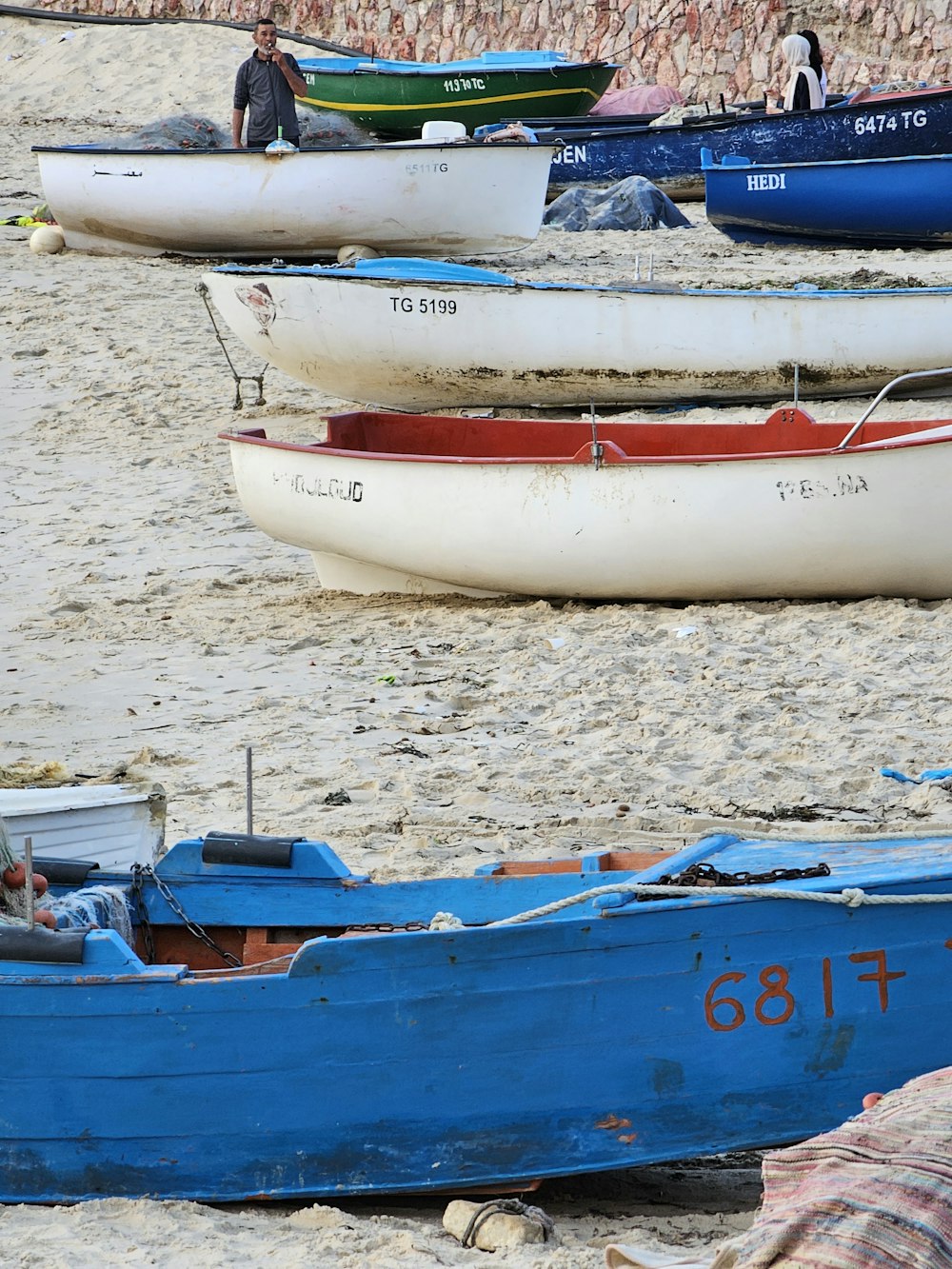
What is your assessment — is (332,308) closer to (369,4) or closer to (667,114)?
(667,114)

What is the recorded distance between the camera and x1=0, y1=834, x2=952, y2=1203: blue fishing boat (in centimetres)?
308

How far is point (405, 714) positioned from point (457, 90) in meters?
16.5

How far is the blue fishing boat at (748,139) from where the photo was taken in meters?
14.7

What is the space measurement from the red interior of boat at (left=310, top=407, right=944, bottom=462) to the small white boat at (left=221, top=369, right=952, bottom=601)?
0.04ft

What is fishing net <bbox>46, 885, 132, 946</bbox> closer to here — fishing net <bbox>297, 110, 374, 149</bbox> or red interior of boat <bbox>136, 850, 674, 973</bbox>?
red interior of boat <bbox>136, 850, 674, 973</bbox>

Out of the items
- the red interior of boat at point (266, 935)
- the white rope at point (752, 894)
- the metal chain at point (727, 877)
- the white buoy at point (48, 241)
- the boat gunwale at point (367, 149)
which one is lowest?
the red interior of boat at point (266, 935)

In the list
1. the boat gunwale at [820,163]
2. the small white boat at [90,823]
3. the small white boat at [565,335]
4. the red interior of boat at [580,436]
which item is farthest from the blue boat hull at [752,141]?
the small white boat at [90,823]

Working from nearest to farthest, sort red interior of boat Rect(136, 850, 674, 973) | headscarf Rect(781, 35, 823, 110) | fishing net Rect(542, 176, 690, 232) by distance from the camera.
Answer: red interior of boat Rect(136, 850, 674, 973) < headscarf Rect(781, 35, 823, 110) < fishing net Rect(542, 176, 690, 232)

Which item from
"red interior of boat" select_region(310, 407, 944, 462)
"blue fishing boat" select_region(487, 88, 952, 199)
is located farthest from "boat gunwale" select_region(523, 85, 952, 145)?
"red interior of boat" select_region(310, 407, 944, 462)

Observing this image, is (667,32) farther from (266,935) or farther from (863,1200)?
(863,1200)

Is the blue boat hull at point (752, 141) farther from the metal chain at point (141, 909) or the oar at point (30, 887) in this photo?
the oar at point (30, 887)

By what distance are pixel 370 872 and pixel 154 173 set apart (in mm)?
10689

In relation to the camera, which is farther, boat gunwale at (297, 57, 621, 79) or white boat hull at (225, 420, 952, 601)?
boat gunwale at (297, 57, 621, 79)

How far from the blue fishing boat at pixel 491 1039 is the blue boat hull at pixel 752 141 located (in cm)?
1280
